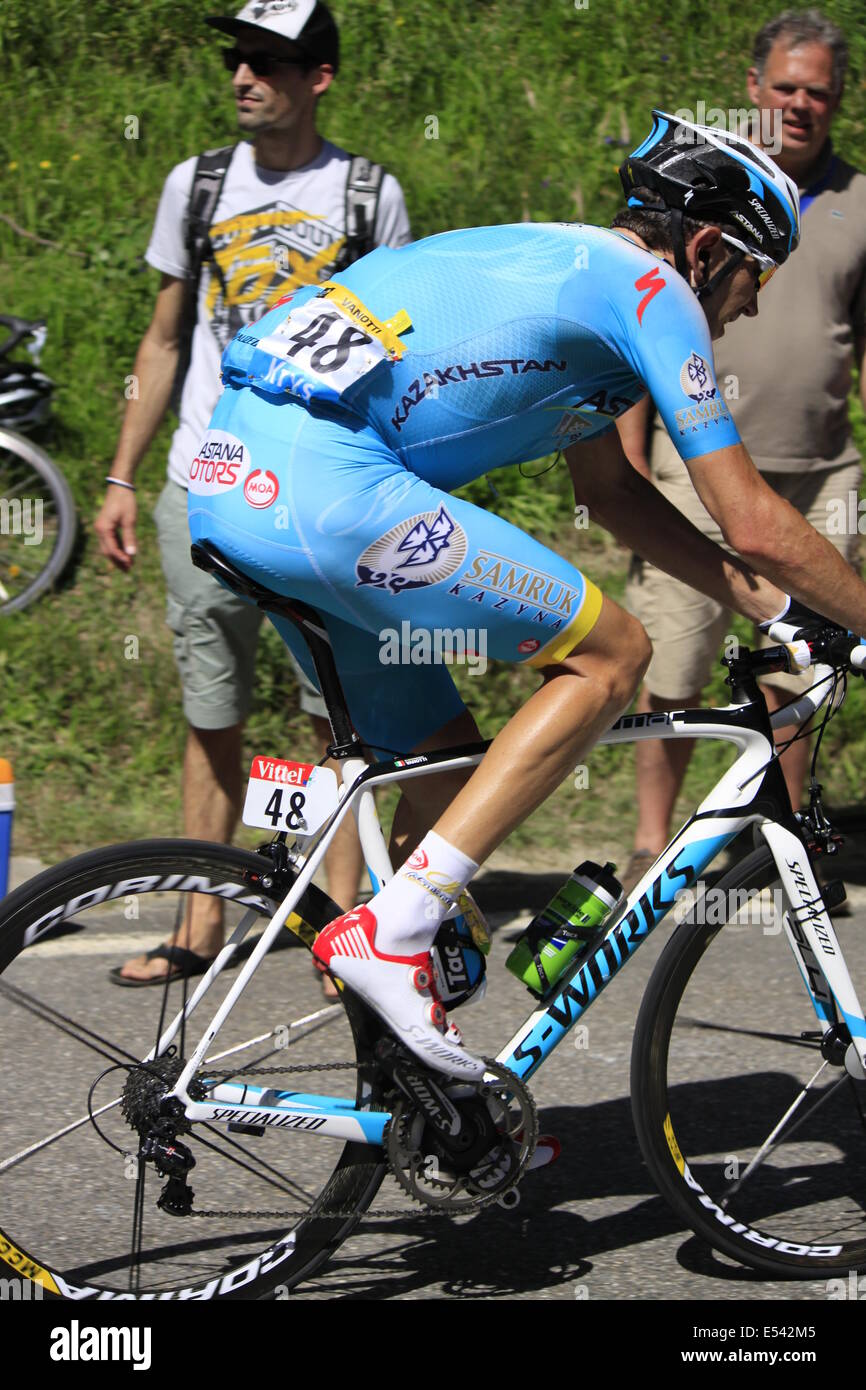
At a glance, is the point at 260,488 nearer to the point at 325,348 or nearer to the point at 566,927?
the point at 325,348

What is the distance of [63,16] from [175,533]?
210 inches

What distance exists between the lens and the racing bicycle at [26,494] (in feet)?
21.3

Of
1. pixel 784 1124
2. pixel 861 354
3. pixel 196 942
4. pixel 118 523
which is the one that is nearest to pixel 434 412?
pixel 196 942

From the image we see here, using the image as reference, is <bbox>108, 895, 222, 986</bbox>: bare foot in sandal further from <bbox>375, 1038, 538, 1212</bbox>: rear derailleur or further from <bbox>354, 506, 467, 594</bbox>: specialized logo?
<bbox>354, 506, 467, 594</bbox>: specialized logo

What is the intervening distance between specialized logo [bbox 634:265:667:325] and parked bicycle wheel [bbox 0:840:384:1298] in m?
1.16

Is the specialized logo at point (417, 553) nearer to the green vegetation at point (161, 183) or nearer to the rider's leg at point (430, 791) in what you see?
the rider's leg at point (430, 791)

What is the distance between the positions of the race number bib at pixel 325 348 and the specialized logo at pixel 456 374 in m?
0.07

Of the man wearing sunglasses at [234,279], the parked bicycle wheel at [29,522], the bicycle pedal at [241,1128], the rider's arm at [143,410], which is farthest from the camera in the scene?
the parked bicycle wheel at [29,522]

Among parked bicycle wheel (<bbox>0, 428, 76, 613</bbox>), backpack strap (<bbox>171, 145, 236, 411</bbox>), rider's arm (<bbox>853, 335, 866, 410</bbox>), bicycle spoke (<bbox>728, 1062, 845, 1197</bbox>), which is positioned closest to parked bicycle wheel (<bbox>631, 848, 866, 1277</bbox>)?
bicycle spoke (<bbox>728, 1062, 845, 1197</bbox>)

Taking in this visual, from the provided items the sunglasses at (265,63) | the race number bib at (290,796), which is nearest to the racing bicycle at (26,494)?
the sunglasses at (265,63)

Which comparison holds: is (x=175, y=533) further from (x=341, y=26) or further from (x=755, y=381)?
(x=341, y=26)

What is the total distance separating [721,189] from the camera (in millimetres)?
2861
